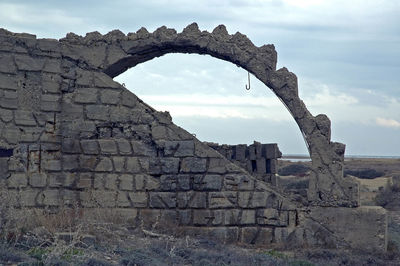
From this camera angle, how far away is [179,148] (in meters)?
10.2

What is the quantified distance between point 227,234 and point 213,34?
2815mm

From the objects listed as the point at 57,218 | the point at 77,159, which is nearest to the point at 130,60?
the point at 77,159

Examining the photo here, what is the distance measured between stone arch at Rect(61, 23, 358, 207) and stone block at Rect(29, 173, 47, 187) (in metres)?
1.65

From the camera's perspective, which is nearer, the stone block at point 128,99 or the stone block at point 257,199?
the stone block at point 257,199

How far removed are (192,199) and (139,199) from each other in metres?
0.72

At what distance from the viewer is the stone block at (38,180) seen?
33.2 ft

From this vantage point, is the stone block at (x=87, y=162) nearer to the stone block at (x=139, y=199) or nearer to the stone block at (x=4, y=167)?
the stone block at (x=139, y=199)

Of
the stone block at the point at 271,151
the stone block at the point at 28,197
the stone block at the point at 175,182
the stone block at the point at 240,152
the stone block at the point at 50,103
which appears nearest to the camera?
the stone block at the point at 28,197

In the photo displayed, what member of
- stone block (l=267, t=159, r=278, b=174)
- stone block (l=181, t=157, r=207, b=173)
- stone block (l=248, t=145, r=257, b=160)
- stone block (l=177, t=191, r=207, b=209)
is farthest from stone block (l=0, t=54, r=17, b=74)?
stone block (l=267, t=159, r=278, b=174)

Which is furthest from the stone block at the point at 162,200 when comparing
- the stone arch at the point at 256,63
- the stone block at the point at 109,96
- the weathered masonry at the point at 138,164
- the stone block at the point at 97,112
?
the stone arch at the point at 256,63

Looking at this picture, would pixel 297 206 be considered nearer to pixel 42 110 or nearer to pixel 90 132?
pixel 90 132

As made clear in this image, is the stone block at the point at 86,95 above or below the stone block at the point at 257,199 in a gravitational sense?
above

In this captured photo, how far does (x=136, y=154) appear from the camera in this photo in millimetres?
10211

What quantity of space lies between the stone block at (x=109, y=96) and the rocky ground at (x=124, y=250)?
5.65 feet
